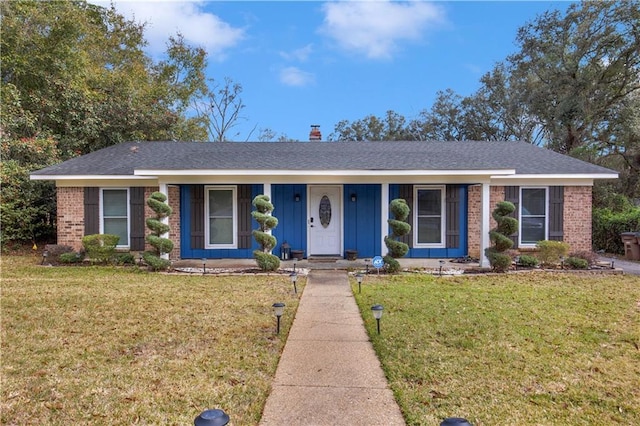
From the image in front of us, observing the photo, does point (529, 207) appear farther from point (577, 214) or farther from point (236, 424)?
point (236, 424)

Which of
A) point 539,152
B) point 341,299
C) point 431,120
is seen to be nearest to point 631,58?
point 539,152

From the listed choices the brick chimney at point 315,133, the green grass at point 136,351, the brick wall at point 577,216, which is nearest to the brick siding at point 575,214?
the brick wall at point 577,216

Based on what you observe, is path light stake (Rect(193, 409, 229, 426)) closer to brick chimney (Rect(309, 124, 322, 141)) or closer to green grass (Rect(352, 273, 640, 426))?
green grass (Rect(352, 273, 640, 426))

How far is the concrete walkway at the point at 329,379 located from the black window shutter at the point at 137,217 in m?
6.64

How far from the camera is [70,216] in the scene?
10.3 m

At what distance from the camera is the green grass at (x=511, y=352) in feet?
9.82

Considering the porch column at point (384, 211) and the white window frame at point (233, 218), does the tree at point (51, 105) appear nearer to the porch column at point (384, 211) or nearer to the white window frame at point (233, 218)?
the white window frame at point (233, 218)

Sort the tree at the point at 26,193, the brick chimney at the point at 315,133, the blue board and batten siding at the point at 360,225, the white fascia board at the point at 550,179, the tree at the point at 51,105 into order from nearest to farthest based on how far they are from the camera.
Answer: the white fascia board at the point at 550,179 < the blue board and batten siding at the point at 360,225 < the tree at the point at 26,193 < the tree at the point at 51,105 < the brick chimney at the point at 315,133

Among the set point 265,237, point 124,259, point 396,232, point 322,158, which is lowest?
point 124,259

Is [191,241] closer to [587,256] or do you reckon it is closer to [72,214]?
[72,214]

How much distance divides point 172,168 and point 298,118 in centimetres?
1829

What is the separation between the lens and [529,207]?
10.5 meters

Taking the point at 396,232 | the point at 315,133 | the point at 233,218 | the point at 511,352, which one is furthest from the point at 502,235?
the point at 315,133

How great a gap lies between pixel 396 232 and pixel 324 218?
8.67 feet
